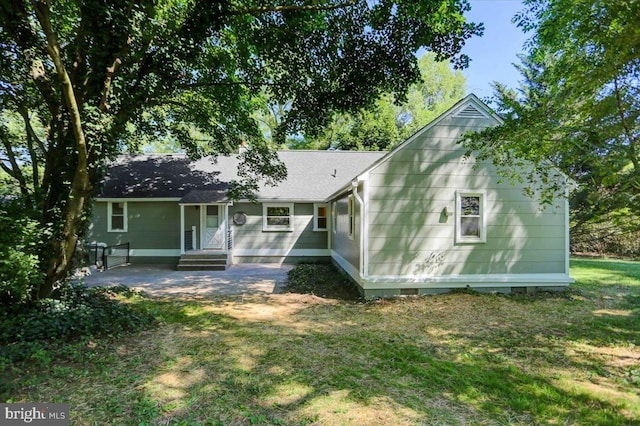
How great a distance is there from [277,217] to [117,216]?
6741mm

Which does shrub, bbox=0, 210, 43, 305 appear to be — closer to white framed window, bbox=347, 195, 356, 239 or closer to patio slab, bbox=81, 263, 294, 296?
patio slab, bbox=81, 263, 294, 296

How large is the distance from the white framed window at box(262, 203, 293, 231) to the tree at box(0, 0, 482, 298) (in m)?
6.34

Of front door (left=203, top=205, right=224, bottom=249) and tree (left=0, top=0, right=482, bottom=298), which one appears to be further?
front door (left=203, top=205, right=224, bottom=249)

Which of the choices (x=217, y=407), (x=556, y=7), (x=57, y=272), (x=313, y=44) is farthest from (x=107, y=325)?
(x=556, y=7)

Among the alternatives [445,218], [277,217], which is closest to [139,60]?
[445,218]

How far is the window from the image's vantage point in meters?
13.5

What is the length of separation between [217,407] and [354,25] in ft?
21.7

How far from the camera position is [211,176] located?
Answer: 1447 centimetres

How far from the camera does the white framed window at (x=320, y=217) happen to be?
1354 cm

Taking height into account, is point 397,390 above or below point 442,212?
below

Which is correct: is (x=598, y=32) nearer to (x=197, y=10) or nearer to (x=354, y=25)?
(x=354, y=25)

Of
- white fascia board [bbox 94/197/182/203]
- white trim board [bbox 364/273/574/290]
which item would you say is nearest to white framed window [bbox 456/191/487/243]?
white trim board [bbox 364/273/574/290]

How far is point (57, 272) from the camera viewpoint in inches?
204

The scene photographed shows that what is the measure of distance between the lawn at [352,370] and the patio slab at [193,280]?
6.72 feet
